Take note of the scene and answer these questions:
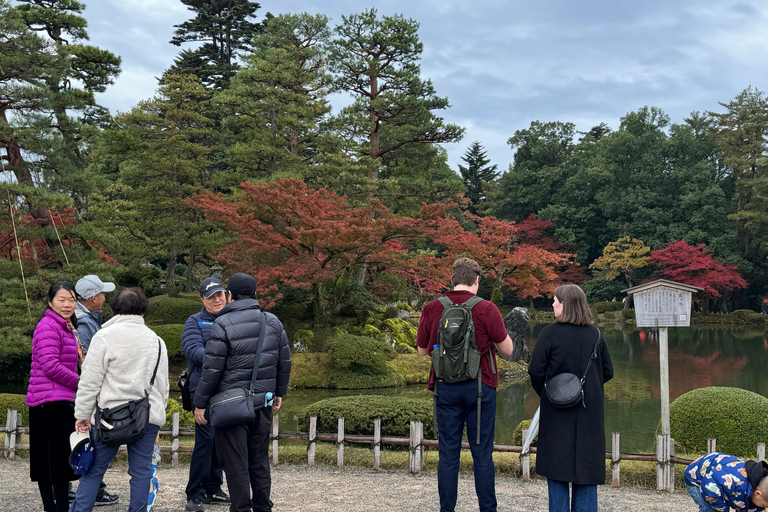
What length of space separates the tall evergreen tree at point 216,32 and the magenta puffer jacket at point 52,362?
26.0m

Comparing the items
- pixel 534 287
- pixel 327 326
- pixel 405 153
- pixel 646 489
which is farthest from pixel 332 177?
pixel 646 489

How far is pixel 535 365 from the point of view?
326 centimetres

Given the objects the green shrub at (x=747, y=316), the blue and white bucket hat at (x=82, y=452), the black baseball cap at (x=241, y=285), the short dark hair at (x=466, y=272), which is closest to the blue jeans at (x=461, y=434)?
the short dark hair at (x=466, y=272)

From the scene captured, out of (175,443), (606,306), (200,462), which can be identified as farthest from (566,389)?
(606,306)

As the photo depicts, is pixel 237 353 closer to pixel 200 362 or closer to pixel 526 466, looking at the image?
pixel 200 362

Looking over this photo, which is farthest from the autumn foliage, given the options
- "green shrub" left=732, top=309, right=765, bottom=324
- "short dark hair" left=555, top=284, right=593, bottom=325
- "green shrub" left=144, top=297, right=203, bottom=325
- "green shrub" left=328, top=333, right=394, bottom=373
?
"green shrub" left=732, top=309, right=765, bottom=324

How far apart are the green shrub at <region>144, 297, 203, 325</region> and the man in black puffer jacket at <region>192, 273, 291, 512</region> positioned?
12618 millimetres

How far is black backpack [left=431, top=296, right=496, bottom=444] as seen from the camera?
339 cm

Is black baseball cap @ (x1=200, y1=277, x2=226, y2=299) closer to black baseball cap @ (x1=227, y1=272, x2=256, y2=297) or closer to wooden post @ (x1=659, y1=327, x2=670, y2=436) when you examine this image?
black baseball cap @ (x1=227, y1=272, x2=256, y2=297)

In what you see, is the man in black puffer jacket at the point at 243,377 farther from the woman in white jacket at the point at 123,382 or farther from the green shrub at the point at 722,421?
the green shrub at the point at 722,421

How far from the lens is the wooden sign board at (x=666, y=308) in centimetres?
582

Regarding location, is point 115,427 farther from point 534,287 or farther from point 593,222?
point 593,222

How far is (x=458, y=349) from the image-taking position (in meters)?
3.40

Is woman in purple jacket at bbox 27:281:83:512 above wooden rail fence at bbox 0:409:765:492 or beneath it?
above
